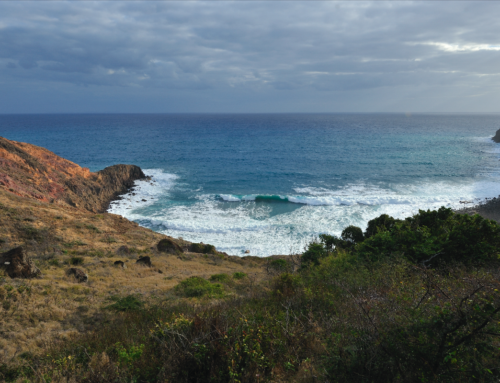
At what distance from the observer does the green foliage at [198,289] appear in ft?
42.1

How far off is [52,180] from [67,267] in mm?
26529

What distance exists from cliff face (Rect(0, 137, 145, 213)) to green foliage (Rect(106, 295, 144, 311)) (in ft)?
82.6

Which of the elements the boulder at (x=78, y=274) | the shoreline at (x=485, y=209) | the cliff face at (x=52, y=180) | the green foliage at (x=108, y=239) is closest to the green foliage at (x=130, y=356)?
the boulder at (x=78, y=274)

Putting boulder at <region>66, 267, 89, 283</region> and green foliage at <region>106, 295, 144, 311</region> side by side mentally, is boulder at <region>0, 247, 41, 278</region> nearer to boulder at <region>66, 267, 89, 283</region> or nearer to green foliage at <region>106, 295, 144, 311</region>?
boulder at <region>66, 267, 89, 283</region>

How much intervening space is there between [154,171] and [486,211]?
2222 inches

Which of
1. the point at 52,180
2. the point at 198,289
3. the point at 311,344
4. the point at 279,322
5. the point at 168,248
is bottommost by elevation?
the point at 168,248

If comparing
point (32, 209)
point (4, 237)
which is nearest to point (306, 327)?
point (4, 237)

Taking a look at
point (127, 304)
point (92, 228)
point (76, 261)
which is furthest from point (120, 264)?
point (92, 228)

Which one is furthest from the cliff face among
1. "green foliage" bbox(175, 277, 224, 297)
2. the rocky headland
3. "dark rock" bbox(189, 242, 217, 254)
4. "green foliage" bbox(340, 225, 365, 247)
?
"green foliage" bbox(340, 225, 365, 247)

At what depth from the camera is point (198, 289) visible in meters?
13.1

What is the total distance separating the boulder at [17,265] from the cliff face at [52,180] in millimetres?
19385

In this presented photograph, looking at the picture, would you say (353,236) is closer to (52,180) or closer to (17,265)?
(17,265)

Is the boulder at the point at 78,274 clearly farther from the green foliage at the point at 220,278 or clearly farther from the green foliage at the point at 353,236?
the green foliage at the point at 353,236

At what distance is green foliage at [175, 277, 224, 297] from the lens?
506 inches
